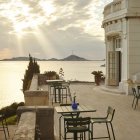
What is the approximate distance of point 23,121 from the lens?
6.36m

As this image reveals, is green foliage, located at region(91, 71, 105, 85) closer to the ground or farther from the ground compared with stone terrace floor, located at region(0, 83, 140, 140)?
farther from the ground

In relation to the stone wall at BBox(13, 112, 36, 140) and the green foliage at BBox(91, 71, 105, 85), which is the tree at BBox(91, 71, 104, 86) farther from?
the stone wall at BBox(13, 112, 36, 140)

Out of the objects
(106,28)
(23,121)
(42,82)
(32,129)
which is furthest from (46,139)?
(42,82)

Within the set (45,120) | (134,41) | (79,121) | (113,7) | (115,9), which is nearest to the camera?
(79,121)

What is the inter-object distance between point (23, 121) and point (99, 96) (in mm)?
11745

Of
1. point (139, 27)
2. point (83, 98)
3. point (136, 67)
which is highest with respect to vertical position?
point (139, 27)

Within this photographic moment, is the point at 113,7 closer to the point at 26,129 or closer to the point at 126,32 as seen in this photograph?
the point at 126,32

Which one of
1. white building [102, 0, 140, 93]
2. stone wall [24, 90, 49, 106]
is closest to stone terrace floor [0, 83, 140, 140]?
stone wall [24, 90, 49, 106]

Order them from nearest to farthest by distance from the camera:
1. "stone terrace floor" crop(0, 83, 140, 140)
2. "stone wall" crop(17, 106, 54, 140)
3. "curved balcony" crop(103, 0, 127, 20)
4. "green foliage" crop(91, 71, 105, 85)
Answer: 1. "stone wall" crop(17, 106, 54, 140)
2. "stone terrace floor" crop(0, 83, 140, 140)
3. "curved balcony" crop(103, 0, 127, 20)
4. "green foliage" crop(91, 71, 105, 85)

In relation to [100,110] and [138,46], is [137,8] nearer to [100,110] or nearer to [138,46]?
[138,46]

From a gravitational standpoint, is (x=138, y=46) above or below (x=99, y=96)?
above

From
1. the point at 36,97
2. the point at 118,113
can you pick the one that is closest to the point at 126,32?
the point at 118,113

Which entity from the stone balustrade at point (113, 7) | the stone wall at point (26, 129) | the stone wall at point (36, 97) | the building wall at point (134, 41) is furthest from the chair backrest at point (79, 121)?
the stone balustrade at point (113, 7)

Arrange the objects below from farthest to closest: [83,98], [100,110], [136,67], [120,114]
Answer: [136,67]
[83,98]
[100,110]
[120,114]
